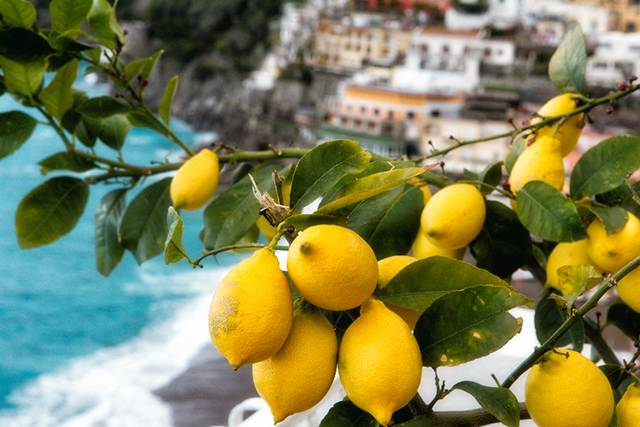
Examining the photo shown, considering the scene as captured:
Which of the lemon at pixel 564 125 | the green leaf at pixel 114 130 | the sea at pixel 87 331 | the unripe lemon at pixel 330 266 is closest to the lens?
the unripe lemon at pixel 330 266

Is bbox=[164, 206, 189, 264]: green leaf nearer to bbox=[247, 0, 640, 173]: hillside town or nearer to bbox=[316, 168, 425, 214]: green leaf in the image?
bbox=[316, 168, 425, 214]: green leaf

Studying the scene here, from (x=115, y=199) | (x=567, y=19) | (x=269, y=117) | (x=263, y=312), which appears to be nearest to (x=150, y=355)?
(x=115, y=199)

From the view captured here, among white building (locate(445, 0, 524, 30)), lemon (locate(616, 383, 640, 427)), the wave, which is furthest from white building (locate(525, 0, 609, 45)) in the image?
lemon (locate(616, 383, 640, 427))

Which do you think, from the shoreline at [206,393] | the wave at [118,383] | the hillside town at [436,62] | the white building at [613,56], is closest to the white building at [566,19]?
the hillside town at [436,62]

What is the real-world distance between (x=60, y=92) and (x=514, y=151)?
0.35 meters

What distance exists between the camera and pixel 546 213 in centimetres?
41

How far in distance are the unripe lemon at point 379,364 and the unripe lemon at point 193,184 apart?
231mm

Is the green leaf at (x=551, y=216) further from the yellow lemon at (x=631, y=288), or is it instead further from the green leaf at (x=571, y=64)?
the green leaf at (x=571, y=64)

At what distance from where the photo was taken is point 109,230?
0.60 m

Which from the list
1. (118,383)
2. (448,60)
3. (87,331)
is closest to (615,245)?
(118,383)

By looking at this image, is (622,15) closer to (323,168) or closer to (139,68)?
(139,68)

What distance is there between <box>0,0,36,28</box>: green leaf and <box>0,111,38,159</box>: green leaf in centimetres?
8

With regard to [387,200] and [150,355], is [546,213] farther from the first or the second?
[150,355]

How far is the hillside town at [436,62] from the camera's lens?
12680 mm
